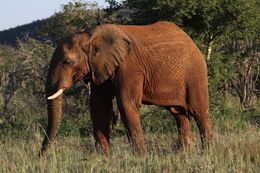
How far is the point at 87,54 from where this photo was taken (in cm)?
966

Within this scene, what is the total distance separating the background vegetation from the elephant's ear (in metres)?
1.15

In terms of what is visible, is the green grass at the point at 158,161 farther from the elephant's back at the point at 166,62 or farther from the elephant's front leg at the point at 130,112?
the elephant's back at the point at 166,62

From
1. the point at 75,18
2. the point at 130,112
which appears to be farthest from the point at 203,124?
the point at 75,18

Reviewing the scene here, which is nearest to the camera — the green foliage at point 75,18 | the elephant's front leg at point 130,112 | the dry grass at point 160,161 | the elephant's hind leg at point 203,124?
the dry grass at point 160,161

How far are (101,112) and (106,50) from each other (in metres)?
1.02

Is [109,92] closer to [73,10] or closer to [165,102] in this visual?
[165,102]

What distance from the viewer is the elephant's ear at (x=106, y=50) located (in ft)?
31.6

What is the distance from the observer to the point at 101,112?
33.2 ft

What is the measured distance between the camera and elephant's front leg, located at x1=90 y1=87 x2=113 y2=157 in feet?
32.9

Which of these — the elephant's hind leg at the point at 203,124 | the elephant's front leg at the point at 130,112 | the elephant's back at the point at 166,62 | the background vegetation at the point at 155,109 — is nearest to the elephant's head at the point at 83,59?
the elephant's back at the point at 166,62

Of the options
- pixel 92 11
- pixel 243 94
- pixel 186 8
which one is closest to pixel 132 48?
pixel 186 8

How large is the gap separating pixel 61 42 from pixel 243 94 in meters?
9.56

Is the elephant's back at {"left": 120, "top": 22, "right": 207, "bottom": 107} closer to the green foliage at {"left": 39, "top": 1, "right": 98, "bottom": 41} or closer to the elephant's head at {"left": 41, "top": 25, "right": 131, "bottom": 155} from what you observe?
the elephant's head at {"left": 41, "top": 25, "right": 131, "bottom": 155}

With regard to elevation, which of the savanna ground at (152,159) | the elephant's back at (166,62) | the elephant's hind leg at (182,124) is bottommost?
the elephant's hind leg at (182,124)
